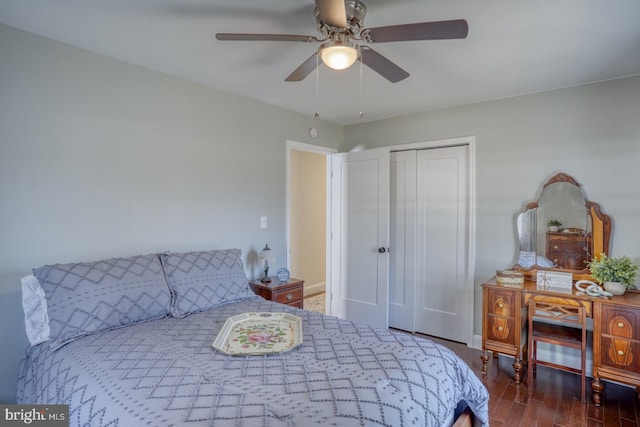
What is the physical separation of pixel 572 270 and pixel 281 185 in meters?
2.85

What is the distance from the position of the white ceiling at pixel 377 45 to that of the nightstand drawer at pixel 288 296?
1871 mm

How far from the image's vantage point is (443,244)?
367cm

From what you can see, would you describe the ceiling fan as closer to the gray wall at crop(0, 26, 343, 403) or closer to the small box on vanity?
the gray wall at crop(0, 26, 343, 403)

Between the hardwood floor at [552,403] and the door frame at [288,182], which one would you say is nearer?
the hardwood floor at [552,403]

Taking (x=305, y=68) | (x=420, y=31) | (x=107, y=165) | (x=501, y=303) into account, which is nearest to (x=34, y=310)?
(x=107, y=165)

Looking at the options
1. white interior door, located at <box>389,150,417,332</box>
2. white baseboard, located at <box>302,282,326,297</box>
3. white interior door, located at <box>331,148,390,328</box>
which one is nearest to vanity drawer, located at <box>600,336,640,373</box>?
white interior door, located at <box>389,150,417,332</box>

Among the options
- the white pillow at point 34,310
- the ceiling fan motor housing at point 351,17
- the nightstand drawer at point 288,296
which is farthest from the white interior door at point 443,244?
the white pillow at point 34,310

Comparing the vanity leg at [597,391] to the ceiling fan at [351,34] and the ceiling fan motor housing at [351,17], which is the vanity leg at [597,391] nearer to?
the ceiling fan at [351,34]

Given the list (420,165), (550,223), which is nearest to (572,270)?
(550,223)

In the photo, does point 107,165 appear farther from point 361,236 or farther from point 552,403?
point 552,403

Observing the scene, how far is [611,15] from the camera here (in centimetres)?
183

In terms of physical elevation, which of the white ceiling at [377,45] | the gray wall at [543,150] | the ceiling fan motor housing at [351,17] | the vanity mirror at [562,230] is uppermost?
the white ceiling at [377,45]

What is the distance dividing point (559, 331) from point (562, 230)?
2.88ft

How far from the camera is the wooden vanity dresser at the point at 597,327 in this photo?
2.35m
